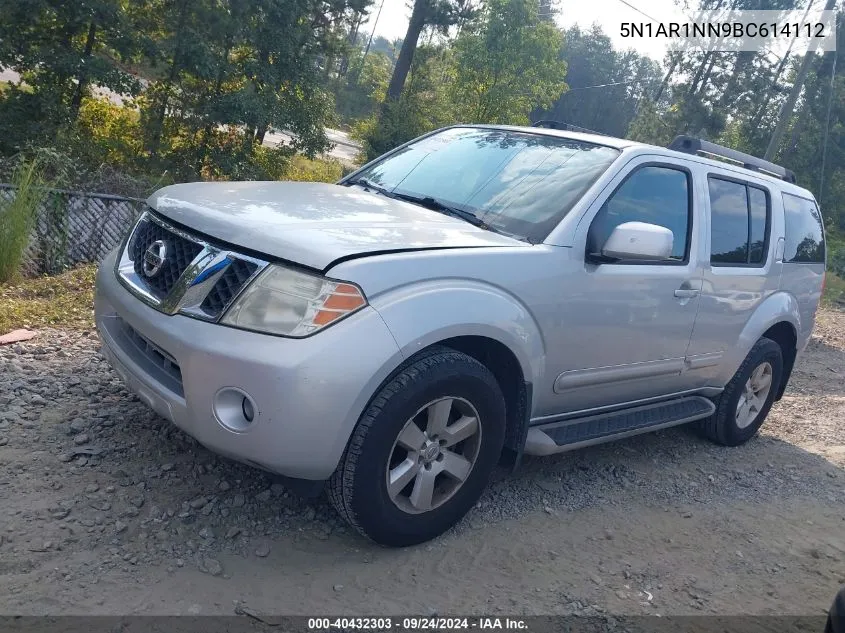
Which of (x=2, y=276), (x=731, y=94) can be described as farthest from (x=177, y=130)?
(x=731, y=94)

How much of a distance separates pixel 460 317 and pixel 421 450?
58cm

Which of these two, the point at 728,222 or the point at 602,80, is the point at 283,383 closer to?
the point at 728,222

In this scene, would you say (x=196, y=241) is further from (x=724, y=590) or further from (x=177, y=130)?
(x=177, y=130)

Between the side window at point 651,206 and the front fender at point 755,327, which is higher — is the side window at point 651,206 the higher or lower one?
the higher one

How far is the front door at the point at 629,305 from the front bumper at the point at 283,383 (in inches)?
45.0

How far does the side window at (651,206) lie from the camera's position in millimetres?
3865

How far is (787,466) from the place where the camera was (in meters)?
5.41

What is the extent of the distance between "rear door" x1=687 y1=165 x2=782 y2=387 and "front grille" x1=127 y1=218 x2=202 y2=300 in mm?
2920

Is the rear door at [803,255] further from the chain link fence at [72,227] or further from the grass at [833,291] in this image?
the grass at [833,291]

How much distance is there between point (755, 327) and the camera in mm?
5102

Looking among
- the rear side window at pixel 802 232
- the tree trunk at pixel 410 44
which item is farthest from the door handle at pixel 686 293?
the tree trunk at pixel 410 44

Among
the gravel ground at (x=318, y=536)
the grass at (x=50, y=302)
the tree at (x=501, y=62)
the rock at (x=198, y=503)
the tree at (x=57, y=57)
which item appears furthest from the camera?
the tree at (x=501, y=62)

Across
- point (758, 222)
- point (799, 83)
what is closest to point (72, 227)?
point (758, 222)

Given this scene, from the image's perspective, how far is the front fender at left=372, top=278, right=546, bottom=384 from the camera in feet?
9.65
